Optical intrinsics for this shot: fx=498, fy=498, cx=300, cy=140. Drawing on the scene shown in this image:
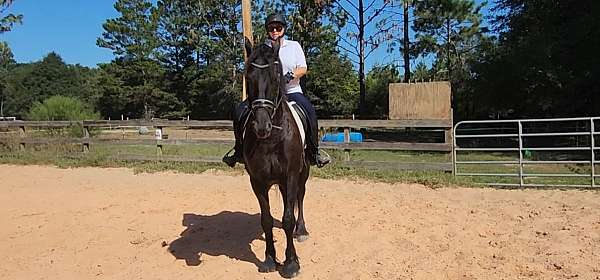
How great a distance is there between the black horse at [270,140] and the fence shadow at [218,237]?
50 cm

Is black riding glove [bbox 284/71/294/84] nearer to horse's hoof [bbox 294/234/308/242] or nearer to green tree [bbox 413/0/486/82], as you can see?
horse's hoof [bbox 294/234/308/242]

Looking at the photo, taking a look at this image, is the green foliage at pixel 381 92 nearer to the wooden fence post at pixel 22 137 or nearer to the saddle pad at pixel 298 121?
the wooden fence post at pixel 22 137

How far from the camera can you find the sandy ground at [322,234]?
471 cm

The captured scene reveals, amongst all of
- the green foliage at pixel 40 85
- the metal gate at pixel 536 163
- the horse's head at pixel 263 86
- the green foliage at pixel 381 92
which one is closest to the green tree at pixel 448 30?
the green foliage at pixel 381 92

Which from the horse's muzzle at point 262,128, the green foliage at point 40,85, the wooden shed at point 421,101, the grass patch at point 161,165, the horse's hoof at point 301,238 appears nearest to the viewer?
the horse's muzzle at point 262,128

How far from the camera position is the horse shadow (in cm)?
536

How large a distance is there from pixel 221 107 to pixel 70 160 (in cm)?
3609

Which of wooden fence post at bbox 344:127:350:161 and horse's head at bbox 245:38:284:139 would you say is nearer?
horse's head at bbox 245:38:284:139

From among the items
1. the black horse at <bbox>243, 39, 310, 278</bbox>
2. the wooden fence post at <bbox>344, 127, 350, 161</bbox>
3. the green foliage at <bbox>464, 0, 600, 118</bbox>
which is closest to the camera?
the black horse at <bbox>243, 39, 310, 278</bbox>

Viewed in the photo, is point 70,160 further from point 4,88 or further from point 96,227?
point 4,88

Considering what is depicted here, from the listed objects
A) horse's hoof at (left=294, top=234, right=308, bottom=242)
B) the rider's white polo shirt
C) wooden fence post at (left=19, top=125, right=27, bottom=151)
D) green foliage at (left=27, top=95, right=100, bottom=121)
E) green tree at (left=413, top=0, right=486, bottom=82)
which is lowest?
horse's hoof at (left=294, top=234, right=308, bottom=242)

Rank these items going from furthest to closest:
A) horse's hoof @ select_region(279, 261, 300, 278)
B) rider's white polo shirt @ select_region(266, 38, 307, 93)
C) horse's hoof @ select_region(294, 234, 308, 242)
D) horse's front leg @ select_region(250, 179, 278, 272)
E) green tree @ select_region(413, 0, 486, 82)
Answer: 1. green tree @ select_region(413, 0, 486, 82)
2. horse's hoof @ select_region(294, 234, 308, 242)
3. rider's white polo shirt @ select_region(266, 38, 307, 93)
4. horse's front leg @ select_region(250, 179, 278, 272)
5. horse's hoof @ select_region(279, 261, 300, 278)

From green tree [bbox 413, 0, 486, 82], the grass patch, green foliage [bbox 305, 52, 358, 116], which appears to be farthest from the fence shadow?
green foliage [bbox 305, 52, 358, 116]

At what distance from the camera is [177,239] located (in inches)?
236
